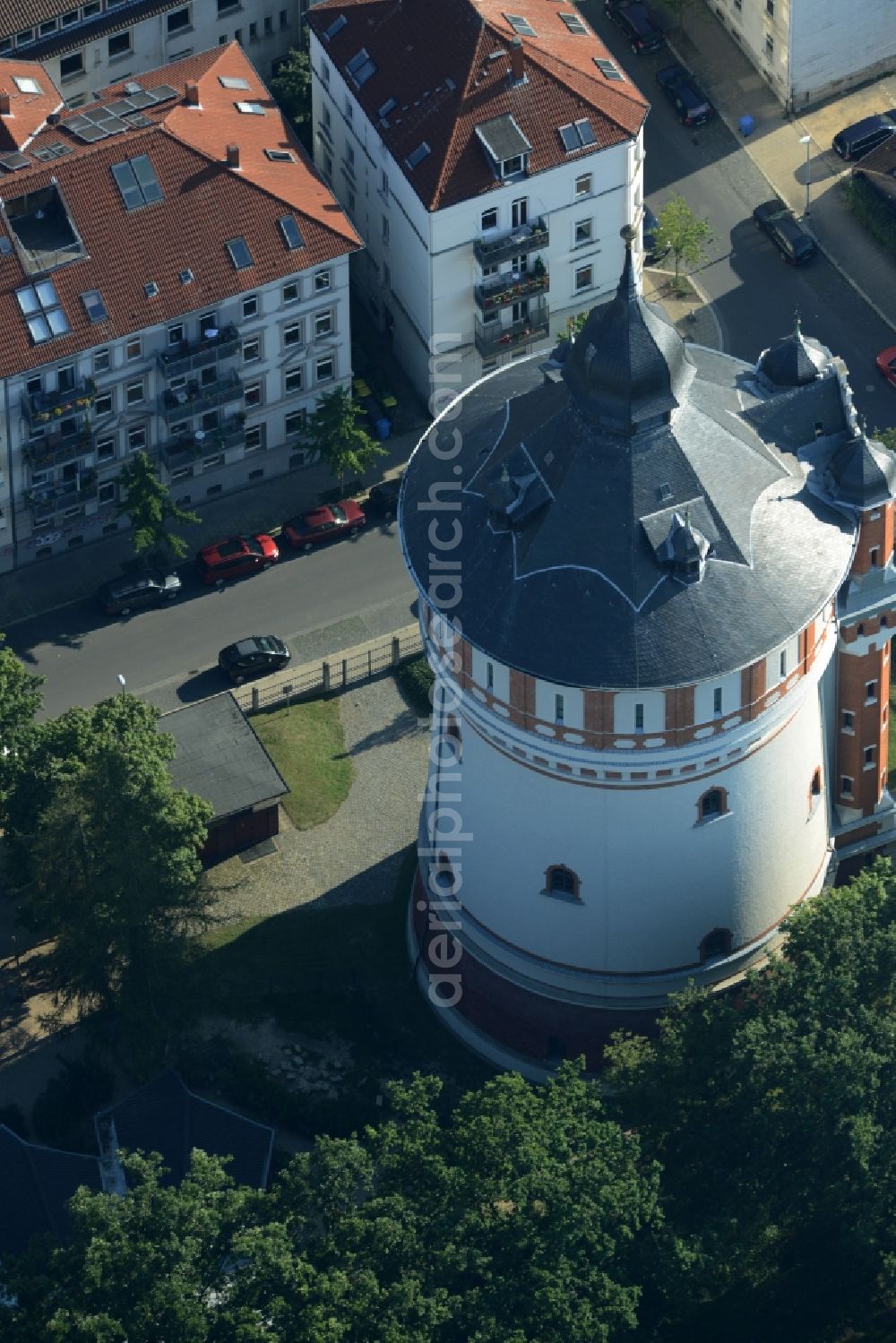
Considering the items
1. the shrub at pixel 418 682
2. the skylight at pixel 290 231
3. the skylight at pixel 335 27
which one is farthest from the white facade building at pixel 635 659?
the skylight at pixel 335 27

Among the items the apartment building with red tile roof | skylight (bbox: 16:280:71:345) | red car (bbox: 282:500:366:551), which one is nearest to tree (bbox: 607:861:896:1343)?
red car (bbox: 282:500:366:551)

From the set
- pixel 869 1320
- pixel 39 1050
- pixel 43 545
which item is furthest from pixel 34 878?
pixel 869 1320

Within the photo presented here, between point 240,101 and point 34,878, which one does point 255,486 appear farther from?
point 34,878

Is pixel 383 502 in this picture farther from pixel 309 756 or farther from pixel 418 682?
pixel 309 756

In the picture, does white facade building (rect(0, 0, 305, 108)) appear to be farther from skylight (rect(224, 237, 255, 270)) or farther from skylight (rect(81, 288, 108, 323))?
skylight (rect(81, 288, 108, 323))

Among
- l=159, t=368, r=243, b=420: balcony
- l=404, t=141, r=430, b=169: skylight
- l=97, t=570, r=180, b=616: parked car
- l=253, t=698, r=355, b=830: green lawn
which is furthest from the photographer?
l=404, t=141, r=430, b=169: skylight

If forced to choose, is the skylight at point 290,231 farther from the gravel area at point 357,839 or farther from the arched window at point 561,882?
the arched window at point 561,882

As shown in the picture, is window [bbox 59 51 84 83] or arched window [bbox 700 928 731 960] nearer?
arched window [bbox 700 928 731 960]
